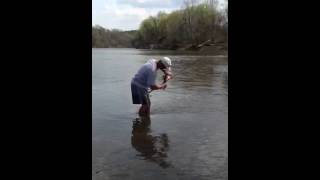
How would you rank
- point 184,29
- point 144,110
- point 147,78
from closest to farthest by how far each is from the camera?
1. point 147,78
2. point 144,110
3. point 184,29

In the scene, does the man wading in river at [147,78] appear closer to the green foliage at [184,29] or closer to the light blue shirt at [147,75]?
the light blue shirt at [147,75]

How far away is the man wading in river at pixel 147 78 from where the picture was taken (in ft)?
30.8

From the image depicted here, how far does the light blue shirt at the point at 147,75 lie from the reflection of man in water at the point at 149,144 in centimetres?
83

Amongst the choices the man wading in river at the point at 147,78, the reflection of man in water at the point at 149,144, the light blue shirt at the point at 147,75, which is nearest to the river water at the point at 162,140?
Answer: the reflection of man in water at the point at 149,144

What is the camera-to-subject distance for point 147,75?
952 cm

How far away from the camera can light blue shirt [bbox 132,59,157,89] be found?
9406 millimetres

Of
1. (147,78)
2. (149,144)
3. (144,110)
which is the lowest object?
(149,144)

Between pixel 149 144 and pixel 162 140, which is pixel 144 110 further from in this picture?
pixel 149 144

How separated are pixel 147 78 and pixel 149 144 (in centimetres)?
208

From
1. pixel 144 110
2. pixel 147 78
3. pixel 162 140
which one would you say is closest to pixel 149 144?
pixel 162 140
